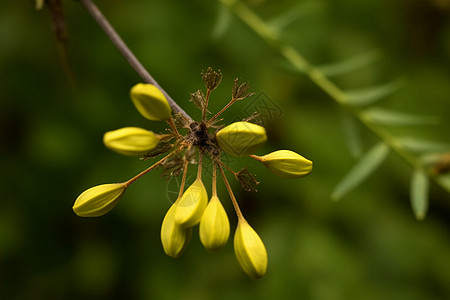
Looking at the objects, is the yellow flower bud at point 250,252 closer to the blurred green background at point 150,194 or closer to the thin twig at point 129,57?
the thin twig at point 129,57

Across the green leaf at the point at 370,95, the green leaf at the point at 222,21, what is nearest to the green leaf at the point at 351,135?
the green leaf at the point at 370,95

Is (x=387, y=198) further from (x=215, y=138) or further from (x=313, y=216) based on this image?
(x=215, y=138)

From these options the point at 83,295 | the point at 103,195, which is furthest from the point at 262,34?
the point at 83,295

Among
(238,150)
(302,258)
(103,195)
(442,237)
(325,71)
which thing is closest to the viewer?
(238,150)

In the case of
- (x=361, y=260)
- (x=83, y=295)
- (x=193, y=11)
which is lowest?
(x=361, y=260)

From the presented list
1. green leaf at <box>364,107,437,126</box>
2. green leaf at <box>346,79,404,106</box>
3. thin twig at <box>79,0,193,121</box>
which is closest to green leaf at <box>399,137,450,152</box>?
green leaf at <box>364,107,437,126</box>

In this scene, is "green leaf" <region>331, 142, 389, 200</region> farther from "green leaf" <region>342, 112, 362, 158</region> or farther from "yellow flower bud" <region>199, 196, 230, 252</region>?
"yellow flower bud" <region>199, 196, 230, 252</region>
